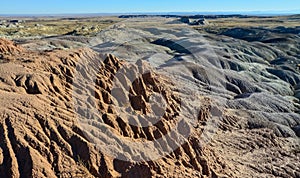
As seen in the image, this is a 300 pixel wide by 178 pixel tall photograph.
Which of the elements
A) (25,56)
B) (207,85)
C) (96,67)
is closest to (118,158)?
(96,67)

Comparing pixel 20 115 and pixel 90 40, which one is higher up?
pixel 20 115

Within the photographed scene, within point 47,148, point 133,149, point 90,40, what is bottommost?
point 90,40

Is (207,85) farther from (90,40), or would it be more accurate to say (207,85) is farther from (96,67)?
(90,40)

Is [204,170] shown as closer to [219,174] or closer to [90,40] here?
[219,174]

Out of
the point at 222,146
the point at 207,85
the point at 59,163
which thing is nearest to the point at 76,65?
the point at 59,163

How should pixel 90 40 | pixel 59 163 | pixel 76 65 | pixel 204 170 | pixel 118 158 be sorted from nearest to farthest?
1. pixel 59 163
2. pixel 118 158
3. pixel 204 170
4. pixel 76 65
5. pixel 90 40

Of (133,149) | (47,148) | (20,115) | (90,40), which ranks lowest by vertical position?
(90,40)

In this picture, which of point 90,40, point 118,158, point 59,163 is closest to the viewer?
point 59,163

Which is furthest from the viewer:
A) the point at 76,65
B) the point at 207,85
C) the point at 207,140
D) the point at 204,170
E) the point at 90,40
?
the point at 90,40

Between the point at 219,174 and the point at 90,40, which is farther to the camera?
the point at 90,40
